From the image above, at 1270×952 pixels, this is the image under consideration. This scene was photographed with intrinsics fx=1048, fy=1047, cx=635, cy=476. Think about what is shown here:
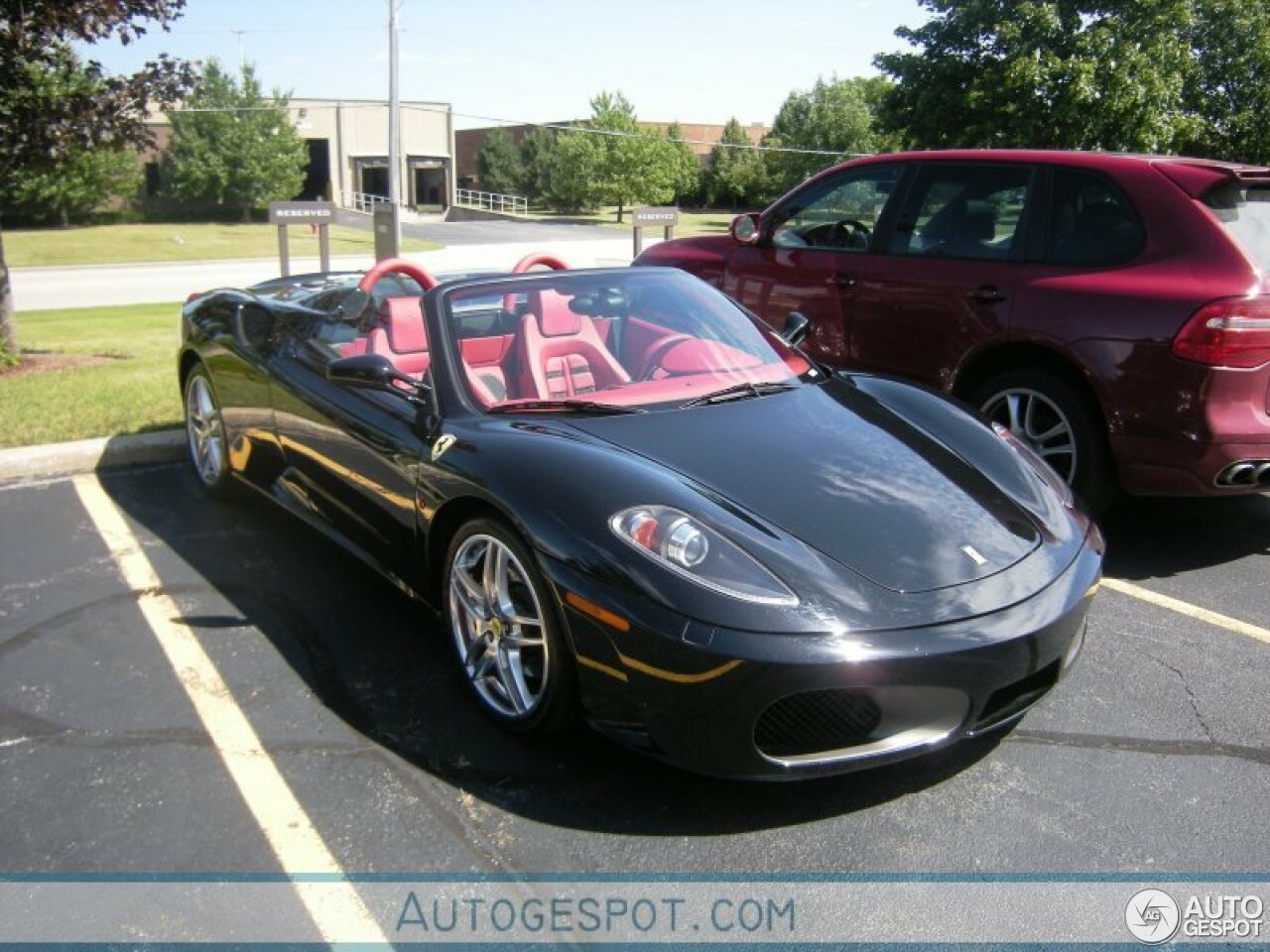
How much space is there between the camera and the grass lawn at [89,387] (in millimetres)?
6316

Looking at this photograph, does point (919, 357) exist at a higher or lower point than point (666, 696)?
higher

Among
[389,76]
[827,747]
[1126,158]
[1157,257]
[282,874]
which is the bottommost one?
[282,874]

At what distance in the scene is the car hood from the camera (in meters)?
2.71

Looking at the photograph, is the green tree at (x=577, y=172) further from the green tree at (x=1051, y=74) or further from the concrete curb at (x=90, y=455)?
the concrete curb at (x=90, y=455)

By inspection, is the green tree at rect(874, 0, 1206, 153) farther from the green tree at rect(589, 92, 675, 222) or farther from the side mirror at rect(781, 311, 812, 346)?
the green tree at rect(589, 92, 675, 222)

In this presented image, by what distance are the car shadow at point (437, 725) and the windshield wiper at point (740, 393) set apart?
3.87ft

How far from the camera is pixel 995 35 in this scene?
2025 centimetres

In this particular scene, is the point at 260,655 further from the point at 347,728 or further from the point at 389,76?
the point at 389,76

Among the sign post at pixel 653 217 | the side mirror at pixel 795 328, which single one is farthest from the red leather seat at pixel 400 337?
the sign post at pixel 653 217

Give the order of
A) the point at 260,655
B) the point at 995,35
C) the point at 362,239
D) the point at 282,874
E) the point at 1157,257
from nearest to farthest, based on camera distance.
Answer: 1. the point at 282,874
2. the point at 260,655
3. the point at 1157,257
4. the point at 995,35
5. the point at 362,239

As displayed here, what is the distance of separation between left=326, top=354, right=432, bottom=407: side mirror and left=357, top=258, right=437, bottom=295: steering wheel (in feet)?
3.22

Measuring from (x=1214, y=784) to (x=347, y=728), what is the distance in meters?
2.45

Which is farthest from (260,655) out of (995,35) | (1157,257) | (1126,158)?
(995,35)

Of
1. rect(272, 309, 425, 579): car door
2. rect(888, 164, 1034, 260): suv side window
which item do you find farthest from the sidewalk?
rect(272, 309, 425, 579): car door
